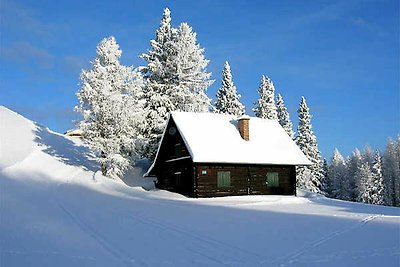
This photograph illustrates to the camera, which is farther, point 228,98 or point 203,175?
point 228,98

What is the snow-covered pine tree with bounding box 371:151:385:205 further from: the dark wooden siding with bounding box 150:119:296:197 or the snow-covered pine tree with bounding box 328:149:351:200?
the dark wooden siding with bounding box 150:119:296:197

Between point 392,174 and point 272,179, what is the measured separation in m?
60.8

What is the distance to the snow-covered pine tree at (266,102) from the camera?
175 ft

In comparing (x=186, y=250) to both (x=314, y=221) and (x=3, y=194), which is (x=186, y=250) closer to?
(x=314, y=221)

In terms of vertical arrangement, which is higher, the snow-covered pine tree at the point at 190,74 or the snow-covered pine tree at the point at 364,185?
the snow-covered pine tree at the point at 190,74

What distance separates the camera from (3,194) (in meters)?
22.1

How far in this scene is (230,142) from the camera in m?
33.3

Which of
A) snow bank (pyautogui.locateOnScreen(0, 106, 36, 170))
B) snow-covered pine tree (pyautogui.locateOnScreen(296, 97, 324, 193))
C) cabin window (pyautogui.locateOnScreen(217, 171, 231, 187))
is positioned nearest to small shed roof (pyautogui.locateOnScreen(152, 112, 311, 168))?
cabin window (pyautogui.locateOnScreen(217, 171, 231, 187))

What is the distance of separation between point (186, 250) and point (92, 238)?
10.8ft

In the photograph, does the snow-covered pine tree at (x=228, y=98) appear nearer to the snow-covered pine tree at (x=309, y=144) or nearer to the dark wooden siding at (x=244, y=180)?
the snow-covered pine tree at (x=309, y=144)

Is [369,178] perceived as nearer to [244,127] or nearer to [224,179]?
[244,127]

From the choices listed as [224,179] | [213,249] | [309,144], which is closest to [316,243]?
[213,249]

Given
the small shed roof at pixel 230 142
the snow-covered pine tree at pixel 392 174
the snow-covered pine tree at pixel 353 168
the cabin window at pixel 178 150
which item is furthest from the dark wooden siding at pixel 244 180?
the snow-covered pine tree at pixel 353 168

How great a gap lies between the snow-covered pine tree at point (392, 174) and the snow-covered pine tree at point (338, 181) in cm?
757
